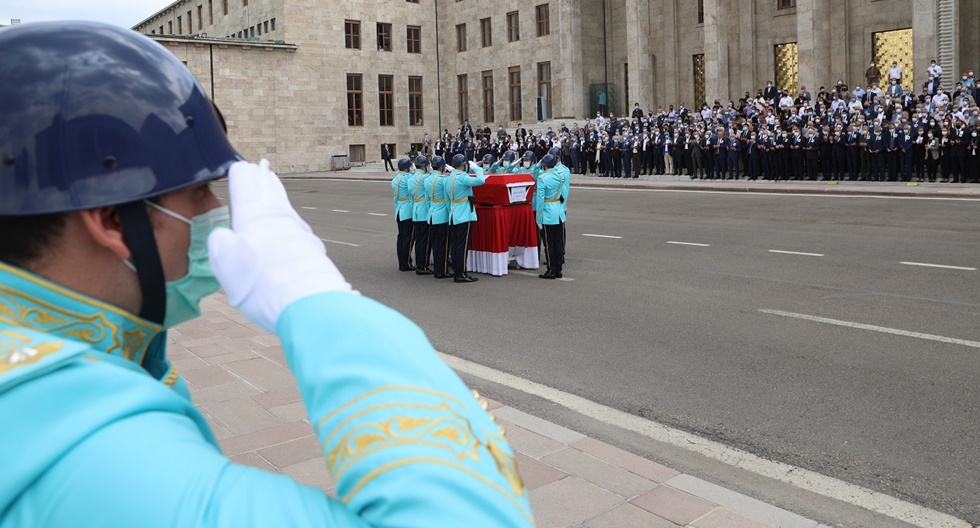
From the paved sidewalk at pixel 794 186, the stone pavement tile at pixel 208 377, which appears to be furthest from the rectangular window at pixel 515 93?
the stone pavement tile at pixel 208 377

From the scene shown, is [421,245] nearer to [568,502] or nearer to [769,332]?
[769,332]

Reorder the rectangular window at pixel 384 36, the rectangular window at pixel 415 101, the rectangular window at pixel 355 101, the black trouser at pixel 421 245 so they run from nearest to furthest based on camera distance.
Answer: the black trouser at pixel 421 245 → the rectangular window at pixel 355 101 → the rectangular window at pixel 384 36 → the rectangular window at pixel 415 101

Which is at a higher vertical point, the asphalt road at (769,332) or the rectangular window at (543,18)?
the rectangular window at (543,18)

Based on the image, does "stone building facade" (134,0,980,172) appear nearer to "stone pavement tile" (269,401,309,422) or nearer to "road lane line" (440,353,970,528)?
"road lane line" (440,353,970,528)

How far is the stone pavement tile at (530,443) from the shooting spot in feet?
16.9

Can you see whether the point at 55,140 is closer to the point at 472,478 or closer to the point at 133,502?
the point at 133,502

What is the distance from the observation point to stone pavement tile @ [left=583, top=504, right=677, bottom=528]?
411 centimetres

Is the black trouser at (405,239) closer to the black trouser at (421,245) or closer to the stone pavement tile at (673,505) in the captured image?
the black trouser at (421,245)

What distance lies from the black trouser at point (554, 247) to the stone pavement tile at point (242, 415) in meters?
7.15

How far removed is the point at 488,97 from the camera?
56781mm

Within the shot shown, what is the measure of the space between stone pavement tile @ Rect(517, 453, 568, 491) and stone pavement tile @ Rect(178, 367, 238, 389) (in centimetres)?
286

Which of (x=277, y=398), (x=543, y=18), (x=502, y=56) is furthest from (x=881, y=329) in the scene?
(x=502, y=56)

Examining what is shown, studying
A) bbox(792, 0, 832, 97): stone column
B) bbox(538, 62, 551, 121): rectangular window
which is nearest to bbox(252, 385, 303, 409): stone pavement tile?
bbox(792, 0, 832, 97): stone column

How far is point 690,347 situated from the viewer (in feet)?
26.9
